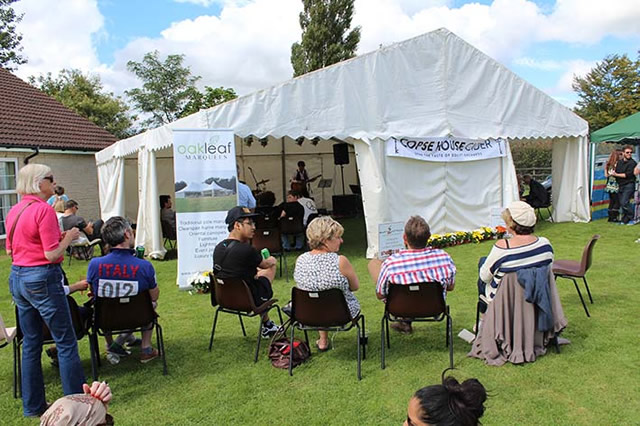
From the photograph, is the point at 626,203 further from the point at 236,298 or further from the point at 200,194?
the point at 236,298

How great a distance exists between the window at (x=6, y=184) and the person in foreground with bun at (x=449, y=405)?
42.5 feet

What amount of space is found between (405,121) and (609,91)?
110ft

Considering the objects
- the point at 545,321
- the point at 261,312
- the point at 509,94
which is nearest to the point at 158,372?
the point at 261,312

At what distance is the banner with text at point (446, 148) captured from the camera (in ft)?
28.9

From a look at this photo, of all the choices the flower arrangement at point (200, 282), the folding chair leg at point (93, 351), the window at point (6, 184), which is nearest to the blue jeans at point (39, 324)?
the folding chair leg at point (93, 351)

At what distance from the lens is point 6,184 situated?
11977 millimetres

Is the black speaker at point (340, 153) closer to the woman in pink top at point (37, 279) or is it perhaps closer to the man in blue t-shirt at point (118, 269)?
the man in blue t-shirt at point (118, 269)

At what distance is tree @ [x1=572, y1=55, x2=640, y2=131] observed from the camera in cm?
3203

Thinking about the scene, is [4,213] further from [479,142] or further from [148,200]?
[479,142]

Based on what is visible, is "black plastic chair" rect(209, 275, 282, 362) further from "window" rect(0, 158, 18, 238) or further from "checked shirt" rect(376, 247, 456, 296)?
"window" rect(0, 158, 18, 238)

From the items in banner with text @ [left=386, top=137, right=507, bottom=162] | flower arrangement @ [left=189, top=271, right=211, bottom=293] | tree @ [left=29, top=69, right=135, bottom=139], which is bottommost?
flower arrangement @ [left=189, top=271, right=211, bottom=293]

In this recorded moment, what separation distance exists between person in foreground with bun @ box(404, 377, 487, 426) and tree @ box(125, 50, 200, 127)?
1391 inches

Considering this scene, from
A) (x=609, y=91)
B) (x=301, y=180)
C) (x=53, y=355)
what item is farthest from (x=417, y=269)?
(x=609, y=91)

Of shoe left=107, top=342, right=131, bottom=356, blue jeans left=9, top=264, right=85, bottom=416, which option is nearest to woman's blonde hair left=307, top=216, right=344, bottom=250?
blue jeans left=9, top=264, right=85, bottom=416
